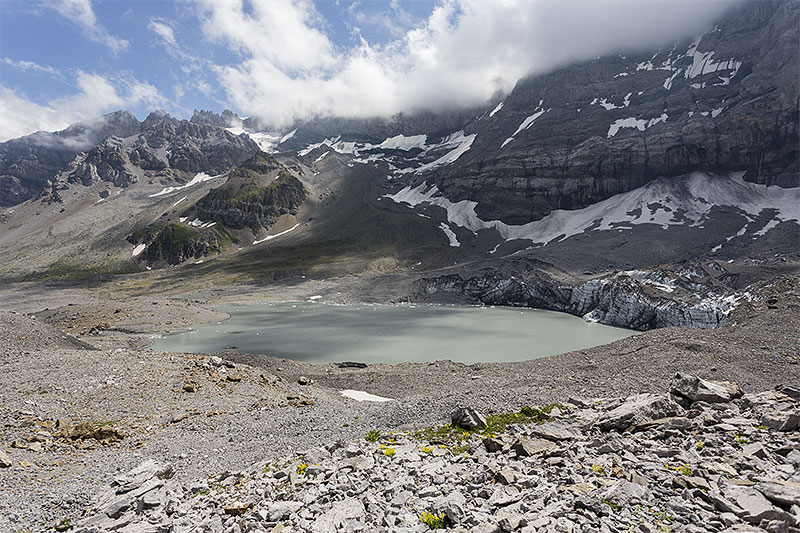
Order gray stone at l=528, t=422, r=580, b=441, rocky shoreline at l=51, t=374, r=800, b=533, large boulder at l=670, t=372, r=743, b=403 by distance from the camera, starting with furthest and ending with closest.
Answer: large boulder at l=670, t=372, r=743, b=403 → gray stone at l=528, t=422, r=580, b=441 → rocky shoreline at l=51, t=374, r=800, b=533

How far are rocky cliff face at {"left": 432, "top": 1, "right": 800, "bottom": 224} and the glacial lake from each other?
103943mm

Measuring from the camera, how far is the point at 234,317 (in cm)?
7312

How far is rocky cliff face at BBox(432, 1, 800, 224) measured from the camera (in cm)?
13850

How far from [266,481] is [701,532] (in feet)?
28.7

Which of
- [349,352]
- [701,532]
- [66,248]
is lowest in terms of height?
[349,352]

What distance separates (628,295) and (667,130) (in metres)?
127

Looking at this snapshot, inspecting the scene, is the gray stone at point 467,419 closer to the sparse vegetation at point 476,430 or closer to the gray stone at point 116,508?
the sparse vegetation at point 476,430

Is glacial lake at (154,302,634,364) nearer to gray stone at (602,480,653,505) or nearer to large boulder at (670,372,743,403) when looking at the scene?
large boulder at (670,372,743,403)

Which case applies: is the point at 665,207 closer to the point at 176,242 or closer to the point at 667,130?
the point at 667,130

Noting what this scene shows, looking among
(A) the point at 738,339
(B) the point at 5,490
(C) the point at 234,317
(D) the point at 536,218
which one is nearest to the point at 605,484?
(B) the point at 5,490

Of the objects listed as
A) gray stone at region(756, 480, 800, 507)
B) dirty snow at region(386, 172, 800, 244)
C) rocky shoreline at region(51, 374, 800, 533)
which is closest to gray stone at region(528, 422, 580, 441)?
rocky shoreline at region(51, 374, 800, 533)

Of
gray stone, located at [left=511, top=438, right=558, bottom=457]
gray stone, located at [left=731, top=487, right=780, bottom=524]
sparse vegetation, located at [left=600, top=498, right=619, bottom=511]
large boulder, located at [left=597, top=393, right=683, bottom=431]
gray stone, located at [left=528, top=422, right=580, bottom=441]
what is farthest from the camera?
large boulder, located at [left=597, top=393, right=683, bottom=431]

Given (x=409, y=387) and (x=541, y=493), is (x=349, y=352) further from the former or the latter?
(x=541, y=493)

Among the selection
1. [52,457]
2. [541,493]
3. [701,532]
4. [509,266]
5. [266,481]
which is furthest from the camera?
[509,266]
